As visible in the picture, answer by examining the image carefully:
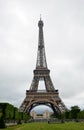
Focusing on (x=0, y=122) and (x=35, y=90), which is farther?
(x=35, y=90)

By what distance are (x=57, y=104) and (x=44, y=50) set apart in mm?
19116

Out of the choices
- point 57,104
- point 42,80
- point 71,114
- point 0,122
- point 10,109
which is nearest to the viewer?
point 0,122

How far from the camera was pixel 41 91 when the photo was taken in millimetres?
101875

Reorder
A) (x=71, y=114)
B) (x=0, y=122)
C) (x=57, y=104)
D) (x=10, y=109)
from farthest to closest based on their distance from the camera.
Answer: (x=57, y=104), (x=71, y=114), (x=10, y=109), (x=0, y=122)

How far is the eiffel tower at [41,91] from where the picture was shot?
9688 centimetres

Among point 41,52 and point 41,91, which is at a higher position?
point 41,52

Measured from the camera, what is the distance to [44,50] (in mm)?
102250

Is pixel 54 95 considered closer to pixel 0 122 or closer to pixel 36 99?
pixel 36 99

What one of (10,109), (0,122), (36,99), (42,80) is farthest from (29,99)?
(0,122)

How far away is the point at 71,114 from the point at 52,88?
16910mm

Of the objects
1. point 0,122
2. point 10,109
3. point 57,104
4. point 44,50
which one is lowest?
point 0,122

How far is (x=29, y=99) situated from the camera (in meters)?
98.6

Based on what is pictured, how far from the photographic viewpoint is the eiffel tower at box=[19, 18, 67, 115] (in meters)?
96.9

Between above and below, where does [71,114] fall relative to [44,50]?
below
